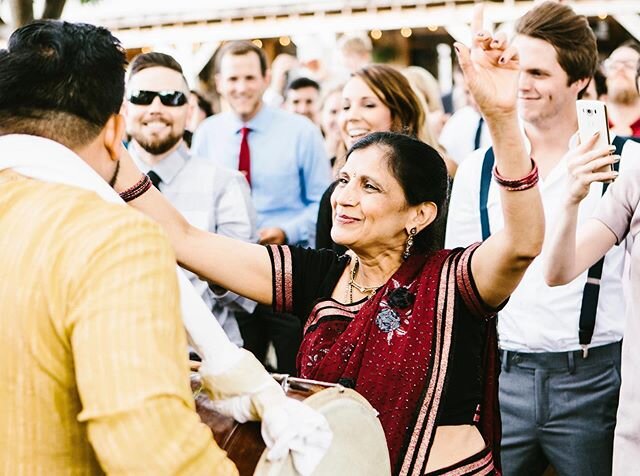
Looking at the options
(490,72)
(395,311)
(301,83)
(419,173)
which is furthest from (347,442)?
(301,83)

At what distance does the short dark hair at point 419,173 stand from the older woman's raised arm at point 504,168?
358 mm

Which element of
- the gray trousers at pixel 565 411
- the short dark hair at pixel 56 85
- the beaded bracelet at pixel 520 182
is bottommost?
the gray trousers at pixel 565 411

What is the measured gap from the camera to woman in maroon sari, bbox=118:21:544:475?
2.25 metres

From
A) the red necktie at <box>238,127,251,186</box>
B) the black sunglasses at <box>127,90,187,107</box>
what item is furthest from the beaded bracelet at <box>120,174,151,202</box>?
the red necktie at <box>238,127,251,186</box>

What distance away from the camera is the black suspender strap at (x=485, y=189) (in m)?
3.25

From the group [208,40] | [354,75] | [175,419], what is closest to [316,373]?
[175,419]

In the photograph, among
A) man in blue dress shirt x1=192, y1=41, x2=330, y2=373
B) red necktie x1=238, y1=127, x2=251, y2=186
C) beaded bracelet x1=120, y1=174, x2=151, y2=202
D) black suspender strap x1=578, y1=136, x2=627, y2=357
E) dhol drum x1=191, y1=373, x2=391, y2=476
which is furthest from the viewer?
red necktie x1=238, y1=127, x2=251, y2=186

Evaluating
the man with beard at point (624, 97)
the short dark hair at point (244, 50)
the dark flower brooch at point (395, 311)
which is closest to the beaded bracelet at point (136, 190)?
the dark flower brooch at point (395, 311)

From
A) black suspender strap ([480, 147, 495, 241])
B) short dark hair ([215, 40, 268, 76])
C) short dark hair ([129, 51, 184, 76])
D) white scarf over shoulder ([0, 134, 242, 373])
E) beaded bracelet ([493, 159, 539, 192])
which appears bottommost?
black suspender strap ([480, 147, 495, 241])

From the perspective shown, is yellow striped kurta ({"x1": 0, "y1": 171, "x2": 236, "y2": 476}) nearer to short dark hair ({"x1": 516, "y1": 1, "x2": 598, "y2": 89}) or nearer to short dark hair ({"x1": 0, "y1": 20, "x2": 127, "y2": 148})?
short dark hair ({"x1": 0, "y1": 20, "x2": 127, "y2": 148})

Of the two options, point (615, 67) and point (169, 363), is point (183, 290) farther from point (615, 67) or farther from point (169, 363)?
point (615, 67)

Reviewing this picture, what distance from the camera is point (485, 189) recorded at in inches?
128

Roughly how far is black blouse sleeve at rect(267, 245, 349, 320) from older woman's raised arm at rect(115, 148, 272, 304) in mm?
27

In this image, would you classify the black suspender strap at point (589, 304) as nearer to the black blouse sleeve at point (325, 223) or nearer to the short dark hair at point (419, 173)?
the short dark hair at point (419, 173)
